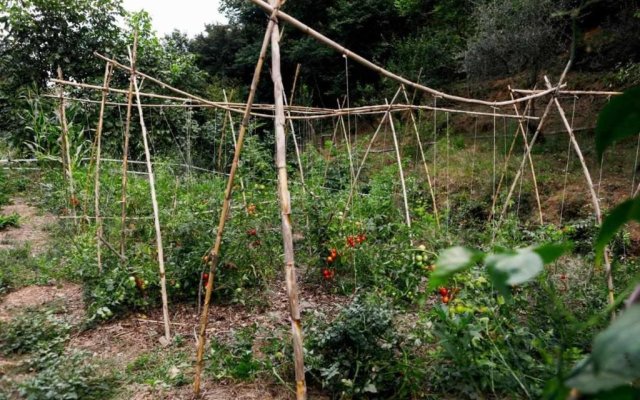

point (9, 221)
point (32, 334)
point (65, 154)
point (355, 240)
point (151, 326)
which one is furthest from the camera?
point (9, 221)

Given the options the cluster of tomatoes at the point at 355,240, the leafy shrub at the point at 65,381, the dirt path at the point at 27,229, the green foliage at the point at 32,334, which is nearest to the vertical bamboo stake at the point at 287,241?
the leafy shrub at the point at 65,381

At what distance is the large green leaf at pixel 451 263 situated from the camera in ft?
0.78

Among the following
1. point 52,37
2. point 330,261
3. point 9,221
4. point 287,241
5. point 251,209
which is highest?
point 52,37

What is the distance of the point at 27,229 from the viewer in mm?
4996

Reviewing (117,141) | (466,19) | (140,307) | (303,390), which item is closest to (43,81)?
(117,141)

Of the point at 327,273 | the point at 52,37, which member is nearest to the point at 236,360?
the point at 327,273

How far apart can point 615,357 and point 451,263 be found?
9 cm

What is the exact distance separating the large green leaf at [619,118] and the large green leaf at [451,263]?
4.2 inches

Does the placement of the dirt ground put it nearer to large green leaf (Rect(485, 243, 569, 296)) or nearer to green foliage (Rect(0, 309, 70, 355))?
green foliage (Rect(0, 309, 70, 355))

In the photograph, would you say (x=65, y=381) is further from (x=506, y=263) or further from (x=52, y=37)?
(x=52, y=37)

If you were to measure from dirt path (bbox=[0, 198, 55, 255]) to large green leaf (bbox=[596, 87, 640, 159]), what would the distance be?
4.92 metres

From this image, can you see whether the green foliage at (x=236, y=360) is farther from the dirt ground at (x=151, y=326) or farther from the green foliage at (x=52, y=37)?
the green foliage at (x=52, y=37)

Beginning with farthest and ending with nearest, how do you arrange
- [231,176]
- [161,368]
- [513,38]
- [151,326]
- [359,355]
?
[513,38] < [151,326] < [161,368] < [359,355] < [231,176]

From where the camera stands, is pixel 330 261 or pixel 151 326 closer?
pixel 151 326
